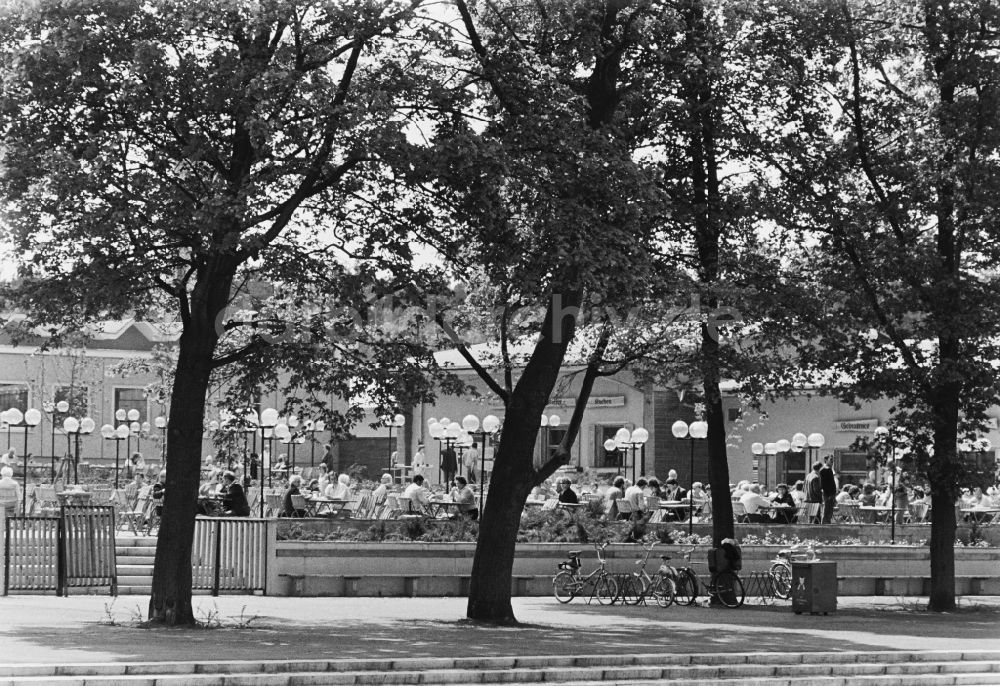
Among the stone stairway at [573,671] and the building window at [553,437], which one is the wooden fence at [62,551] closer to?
the stone stairway at [573,671]

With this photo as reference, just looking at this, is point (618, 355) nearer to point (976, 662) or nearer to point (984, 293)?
point (984, 293)

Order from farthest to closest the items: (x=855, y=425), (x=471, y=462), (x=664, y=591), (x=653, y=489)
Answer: (x=855, y=425), (x=471, y=462), (x=653, y=489), (x=664, y=591)

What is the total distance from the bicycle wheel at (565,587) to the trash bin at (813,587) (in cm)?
361

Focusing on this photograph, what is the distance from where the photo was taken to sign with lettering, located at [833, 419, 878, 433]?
157 feet

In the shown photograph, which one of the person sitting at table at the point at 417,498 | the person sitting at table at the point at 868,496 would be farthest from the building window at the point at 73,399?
the person sitting at table at the point at 868,496

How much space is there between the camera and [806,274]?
27.9 meters

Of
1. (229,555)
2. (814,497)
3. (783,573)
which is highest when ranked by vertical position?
(814,497)

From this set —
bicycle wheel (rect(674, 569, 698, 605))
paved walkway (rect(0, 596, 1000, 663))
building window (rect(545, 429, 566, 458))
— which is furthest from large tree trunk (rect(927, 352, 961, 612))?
building window (rect(545, 429, 566, 458))

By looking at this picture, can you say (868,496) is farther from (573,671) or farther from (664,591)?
(573,671)

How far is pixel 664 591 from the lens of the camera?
87.1 feet

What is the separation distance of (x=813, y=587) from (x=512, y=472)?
635cm

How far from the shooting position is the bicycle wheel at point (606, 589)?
26.7m

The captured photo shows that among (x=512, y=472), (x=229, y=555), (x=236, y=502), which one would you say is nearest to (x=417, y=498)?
(x=236, y=502)

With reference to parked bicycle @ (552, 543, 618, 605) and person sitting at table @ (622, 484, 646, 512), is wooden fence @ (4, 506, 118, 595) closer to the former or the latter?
parked bicycle @ (552, 543, 618, 605)
